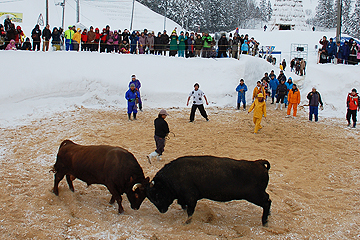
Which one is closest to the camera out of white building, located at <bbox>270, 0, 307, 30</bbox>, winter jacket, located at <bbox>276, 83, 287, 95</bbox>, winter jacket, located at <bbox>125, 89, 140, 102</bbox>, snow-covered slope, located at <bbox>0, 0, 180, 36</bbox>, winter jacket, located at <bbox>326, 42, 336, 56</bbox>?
winter jacket, located at <bbox>125, 89, 140, 102</bbox>

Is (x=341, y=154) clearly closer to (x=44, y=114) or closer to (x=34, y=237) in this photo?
(x=34, y=237)

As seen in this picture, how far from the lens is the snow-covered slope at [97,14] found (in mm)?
56562

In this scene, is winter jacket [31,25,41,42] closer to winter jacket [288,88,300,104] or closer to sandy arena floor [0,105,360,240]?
sandy arena floor [0,105,360,240]

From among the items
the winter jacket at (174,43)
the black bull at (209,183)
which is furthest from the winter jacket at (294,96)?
the black bull at (209,183)

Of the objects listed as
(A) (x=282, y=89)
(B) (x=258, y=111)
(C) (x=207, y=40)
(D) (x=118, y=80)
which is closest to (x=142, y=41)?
(C) (x=207, y=40)

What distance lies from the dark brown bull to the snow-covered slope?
4967cm

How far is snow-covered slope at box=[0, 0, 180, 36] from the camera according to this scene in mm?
56562

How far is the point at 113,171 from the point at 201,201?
2003mm

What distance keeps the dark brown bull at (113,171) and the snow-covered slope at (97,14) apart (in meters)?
49.7

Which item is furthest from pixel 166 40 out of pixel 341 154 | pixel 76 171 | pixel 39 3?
pixel 39 3

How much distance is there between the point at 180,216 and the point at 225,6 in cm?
6866

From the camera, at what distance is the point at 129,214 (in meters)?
5.96

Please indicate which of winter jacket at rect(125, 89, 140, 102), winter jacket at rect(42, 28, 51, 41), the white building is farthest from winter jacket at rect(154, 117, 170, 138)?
the white building

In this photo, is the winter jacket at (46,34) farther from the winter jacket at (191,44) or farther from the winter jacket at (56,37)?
the winter jacket at (191,44)
